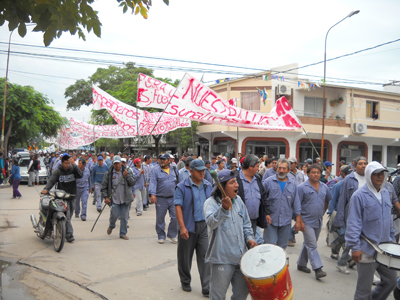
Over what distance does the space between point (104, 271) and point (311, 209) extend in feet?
11.6

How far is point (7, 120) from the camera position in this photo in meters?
25.4

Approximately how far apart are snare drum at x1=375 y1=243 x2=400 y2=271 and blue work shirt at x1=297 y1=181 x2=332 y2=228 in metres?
1.96

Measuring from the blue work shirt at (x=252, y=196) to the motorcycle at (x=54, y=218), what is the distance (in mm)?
3710

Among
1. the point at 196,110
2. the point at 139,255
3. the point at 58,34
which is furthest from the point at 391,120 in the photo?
the point at 58,34

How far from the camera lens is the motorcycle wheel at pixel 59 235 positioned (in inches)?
269

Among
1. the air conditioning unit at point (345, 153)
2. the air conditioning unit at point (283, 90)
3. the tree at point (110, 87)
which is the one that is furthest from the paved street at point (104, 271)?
the air conditioning unit at point (345, 153)

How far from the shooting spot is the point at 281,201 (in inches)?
224

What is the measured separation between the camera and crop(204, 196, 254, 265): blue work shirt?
3645 mm

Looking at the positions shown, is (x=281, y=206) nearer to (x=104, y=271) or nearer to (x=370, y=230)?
(x=370, y=230)

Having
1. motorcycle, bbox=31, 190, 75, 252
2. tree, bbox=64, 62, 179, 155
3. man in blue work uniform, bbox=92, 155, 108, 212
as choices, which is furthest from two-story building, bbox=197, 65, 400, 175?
motorcycle, bbox=31, 190, 75, 252

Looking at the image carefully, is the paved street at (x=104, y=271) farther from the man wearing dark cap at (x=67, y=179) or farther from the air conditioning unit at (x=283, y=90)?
the air conditioning unit at (x=283, y=90)

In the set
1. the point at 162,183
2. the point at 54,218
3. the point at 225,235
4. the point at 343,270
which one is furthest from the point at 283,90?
the point at 225,235

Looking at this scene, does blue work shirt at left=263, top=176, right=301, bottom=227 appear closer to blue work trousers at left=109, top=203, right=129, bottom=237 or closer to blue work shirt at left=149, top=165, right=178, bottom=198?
blue work shirt at left=149, top=165, right=178, bottom=198

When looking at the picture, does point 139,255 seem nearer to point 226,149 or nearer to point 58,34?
point 58,34
